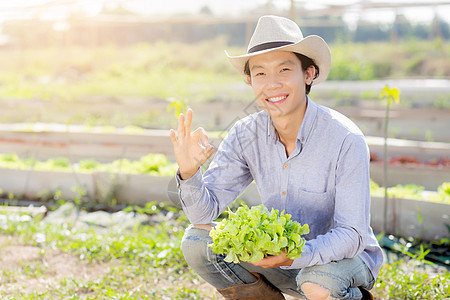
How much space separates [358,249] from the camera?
1.74 m

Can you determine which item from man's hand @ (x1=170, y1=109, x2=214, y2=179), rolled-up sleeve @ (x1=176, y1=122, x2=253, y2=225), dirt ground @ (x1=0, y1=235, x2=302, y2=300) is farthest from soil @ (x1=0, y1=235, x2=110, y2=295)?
man's hand @ (x1=170, y1=109, x2=214, y2=179)

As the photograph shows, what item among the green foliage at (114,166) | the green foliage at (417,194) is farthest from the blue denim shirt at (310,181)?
the green foliage at (114,166)

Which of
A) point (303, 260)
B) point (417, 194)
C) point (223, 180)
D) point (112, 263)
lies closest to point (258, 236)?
point (303, 260)

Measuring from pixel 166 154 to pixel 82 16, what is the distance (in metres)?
4.84

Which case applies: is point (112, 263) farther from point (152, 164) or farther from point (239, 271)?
point (152, 164)

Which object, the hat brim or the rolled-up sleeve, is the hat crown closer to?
the hat brim

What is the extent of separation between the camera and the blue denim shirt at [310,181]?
1.72 m

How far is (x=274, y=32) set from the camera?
188 cm

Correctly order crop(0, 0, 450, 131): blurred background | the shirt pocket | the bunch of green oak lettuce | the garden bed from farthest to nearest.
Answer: crop(0, 0, 450, 131): blurred background
the garden bed
the shirt pocket
the bunch of green oak lettuce

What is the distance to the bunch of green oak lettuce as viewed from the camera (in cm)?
156

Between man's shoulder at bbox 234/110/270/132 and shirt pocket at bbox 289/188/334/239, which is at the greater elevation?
man's shoulder at bbox 234/110/270/132

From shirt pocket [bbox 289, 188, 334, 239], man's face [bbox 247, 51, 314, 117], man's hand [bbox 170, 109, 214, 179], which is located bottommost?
shirt pocket [bbox 289, 188, 334, 239]

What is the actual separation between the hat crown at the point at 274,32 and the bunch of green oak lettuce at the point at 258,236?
71 cm

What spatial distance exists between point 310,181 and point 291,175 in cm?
8
